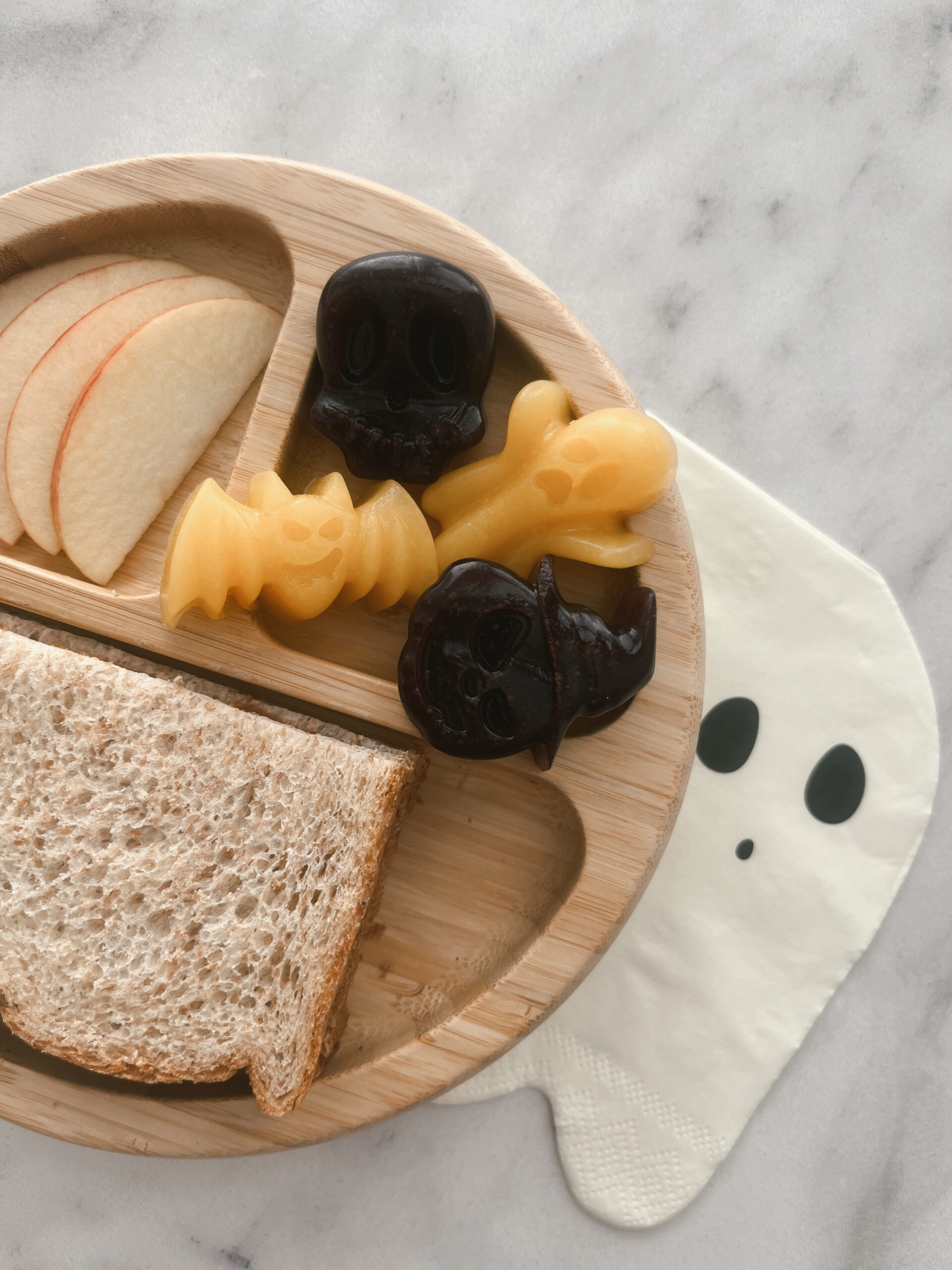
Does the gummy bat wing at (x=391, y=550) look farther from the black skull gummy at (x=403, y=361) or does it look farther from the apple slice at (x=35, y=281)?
the apple slice at (x=35, y=281)

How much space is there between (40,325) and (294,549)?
762 millimetres

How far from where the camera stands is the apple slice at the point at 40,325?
63.0 inches

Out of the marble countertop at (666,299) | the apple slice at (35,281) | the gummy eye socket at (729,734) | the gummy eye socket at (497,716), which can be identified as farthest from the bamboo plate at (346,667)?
the marble countertop at (666,299)

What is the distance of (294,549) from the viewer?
1406 millimetres

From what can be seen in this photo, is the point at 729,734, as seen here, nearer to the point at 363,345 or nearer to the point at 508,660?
the point at 508,660

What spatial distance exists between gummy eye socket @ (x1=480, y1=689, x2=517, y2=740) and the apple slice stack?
0.81 meters

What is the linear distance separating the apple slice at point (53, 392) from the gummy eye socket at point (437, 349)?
1.81 ft

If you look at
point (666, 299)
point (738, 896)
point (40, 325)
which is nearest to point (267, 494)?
point (40, 325)

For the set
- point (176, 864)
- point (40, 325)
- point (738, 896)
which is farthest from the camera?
point (738, 896)

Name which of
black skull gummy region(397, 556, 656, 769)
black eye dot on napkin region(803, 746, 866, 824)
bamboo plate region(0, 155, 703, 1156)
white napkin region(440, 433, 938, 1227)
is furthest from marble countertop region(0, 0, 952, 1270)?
black skull gummy region(397, 556, 656, 769)

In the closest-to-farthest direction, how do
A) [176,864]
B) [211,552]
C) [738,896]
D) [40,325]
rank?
1. [211,552]
2. [176,864]
3. [40,325]
4. [738,896]

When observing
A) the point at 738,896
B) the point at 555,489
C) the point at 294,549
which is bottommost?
the point at 738,896

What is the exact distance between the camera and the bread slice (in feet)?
4.89

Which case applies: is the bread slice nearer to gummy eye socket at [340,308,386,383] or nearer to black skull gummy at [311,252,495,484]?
black skull gummy at [311,252,495,484]
